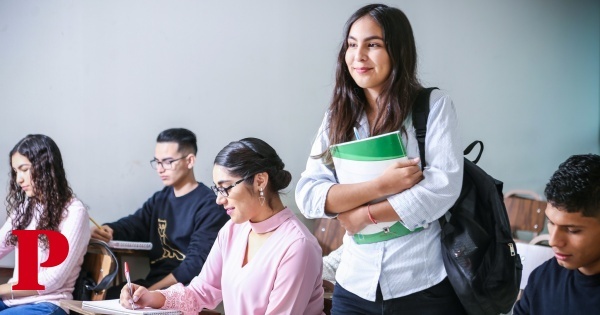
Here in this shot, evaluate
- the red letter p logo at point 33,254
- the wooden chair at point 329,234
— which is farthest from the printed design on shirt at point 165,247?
the wooden chair at point 329,234

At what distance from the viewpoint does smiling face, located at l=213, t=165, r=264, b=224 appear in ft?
8.08

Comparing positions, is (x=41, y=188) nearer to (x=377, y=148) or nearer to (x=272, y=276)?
(x=272, y=276)

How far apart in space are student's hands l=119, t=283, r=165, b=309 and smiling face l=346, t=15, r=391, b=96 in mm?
1021

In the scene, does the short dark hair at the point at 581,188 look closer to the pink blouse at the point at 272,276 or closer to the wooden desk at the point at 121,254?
the pink blouse at the point at 272,276

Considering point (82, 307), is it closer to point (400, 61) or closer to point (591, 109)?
point (400, 61)

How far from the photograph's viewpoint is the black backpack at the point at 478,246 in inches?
69.0

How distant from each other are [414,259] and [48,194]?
2.14 metres

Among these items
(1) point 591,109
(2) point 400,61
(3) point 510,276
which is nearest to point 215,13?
(2) point 400,61

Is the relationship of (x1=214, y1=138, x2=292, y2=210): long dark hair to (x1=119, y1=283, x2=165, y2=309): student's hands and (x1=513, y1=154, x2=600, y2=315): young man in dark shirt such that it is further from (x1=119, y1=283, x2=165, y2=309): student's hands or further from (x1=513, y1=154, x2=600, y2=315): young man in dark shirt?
(x1=513, y1=154, x2=600, y2=315): young man in dark shirt

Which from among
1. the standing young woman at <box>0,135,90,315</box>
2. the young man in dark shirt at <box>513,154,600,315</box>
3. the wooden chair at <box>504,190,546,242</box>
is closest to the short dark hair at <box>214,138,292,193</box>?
the young man in dark shirt at <box>513,154,600,315</box>

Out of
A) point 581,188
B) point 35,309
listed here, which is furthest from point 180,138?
→ point 581,188

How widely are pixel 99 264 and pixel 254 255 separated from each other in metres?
1.22

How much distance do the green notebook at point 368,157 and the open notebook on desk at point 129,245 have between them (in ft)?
6.67

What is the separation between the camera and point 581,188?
1.87 meters
